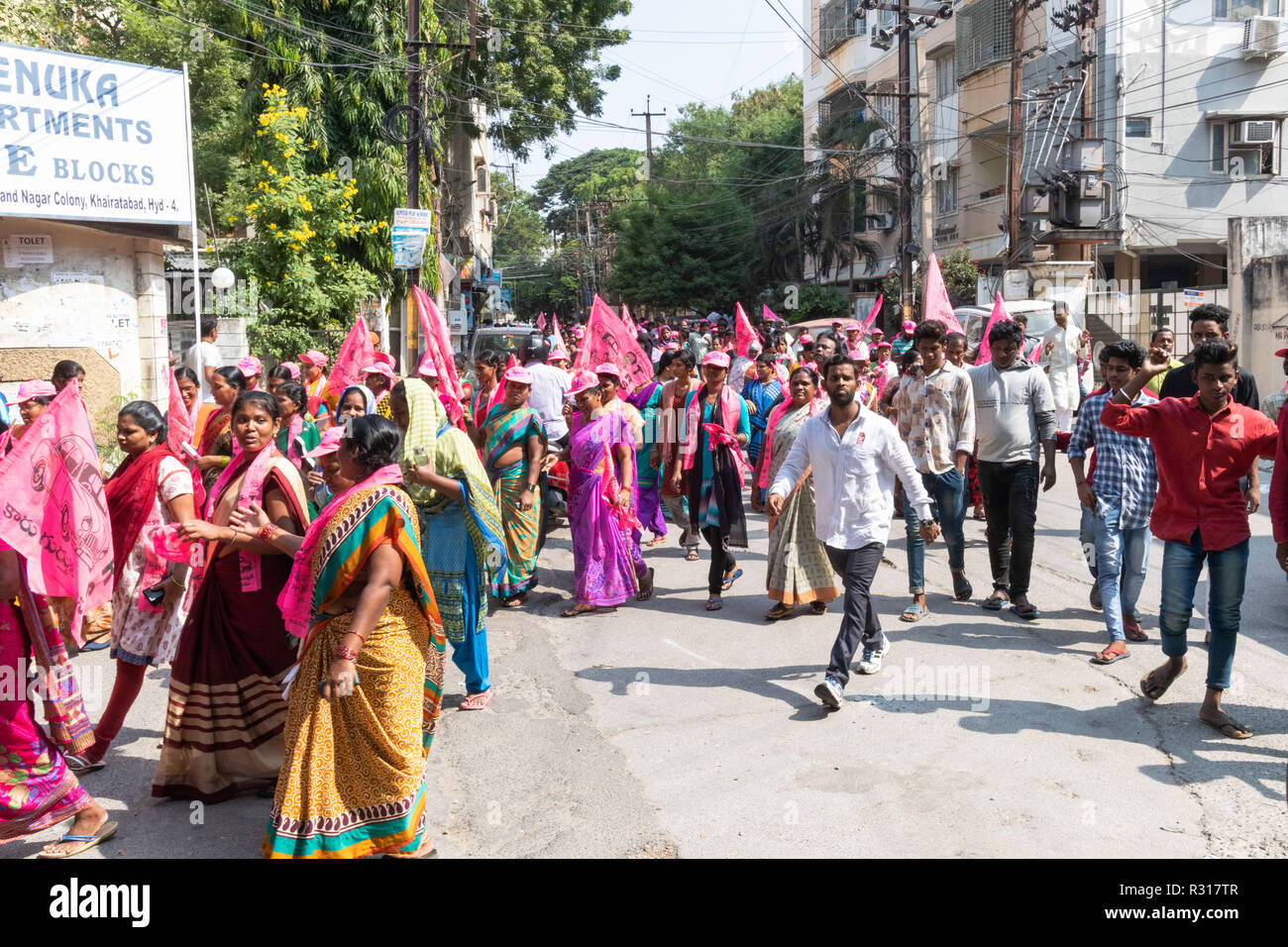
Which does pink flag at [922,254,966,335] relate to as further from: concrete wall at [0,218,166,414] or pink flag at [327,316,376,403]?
concrete wall at [0,218,166,414]

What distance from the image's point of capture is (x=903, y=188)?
2447cm

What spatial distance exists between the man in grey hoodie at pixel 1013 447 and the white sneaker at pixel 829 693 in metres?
2.35

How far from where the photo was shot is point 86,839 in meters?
4.29

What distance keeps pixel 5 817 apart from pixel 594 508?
4.42m

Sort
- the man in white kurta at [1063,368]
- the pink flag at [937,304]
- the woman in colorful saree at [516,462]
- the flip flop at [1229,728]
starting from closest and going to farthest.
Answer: the flip flop at [1229,728] → the woman in colorful saree at [516,462] → the pink flag at [937,304] → the man in white kurta at [1063,368]

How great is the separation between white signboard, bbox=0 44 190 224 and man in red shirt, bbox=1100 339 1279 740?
11.9m

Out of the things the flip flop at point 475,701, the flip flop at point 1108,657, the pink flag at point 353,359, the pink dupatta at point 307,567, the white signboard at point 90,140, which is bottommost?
the flip flop at point 475,701

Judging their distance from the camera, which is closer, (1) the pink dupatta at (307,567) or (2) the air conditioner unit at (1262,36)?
(1) the pink dupatta at (307,567)

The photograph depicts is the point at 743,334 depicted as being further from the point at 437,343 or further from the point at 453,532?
the point at 453,532

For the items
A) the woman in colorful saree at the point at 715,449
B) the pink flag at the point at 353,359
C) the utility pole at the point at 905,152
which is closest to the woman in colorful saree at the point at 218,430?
the pink flag at the point at 353,359

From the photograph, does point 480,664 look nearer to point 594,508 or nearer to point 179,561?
point 179,561

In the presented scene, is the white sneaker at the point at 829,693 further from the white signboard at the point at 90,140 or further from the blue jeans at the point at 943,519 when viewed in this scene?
the white signboard at the point at 90,140

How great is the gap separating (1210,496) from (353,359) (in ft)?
24.4

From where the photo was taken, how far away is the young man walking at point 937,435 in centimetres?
751
